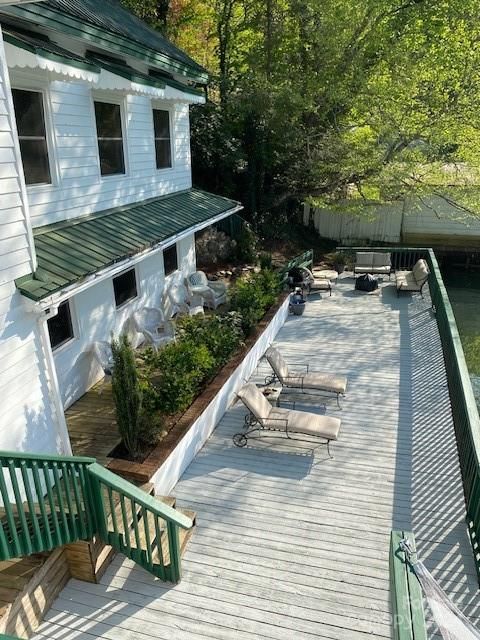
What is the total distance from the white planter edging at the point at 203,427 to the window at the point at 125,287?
9.26ft

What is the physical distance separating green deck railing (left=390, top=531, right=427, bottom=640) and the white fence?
20.8 meters

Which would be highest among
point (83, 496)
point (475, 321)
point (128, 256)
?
point (128, 256)

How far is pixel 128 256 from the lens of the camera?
7109 mm

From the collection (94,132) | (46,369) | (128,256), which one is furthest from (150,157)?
(46,369)

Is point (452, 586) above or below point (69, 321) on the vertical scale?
below

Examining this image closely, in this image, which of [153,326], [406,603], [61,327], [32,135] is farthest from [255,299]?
[406,603]

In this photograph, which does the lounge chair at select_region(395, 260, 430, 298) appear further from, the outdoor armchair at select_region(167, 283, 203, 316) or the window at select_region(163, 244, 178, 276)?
the window at select_region(163, 244, 178, 276)

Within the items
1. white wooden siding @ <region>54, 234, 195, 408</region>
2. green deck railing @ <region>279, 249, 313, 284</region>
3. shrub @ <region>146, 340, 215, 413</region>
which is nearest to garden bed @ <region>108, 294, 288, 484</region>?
shrub @ <region>146, 340, 215, 413</region>

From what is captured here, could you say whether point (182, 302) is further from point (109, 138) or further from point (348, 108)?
point (348, 108)

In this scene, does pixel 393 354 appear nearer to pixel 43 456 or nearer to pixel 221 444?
pixel 221 444

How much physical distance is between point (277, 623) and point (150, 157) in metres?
9.11

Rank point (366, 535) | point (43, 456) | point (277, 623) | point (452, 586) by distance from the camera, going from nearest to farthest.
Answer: point (43, 456)
point (277, 623)
point (452, 586)
point (366, 535)

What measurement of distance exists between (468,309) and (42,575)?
1816 cm

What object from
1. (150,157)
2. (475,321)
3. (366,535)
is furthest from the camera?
(475,321)
